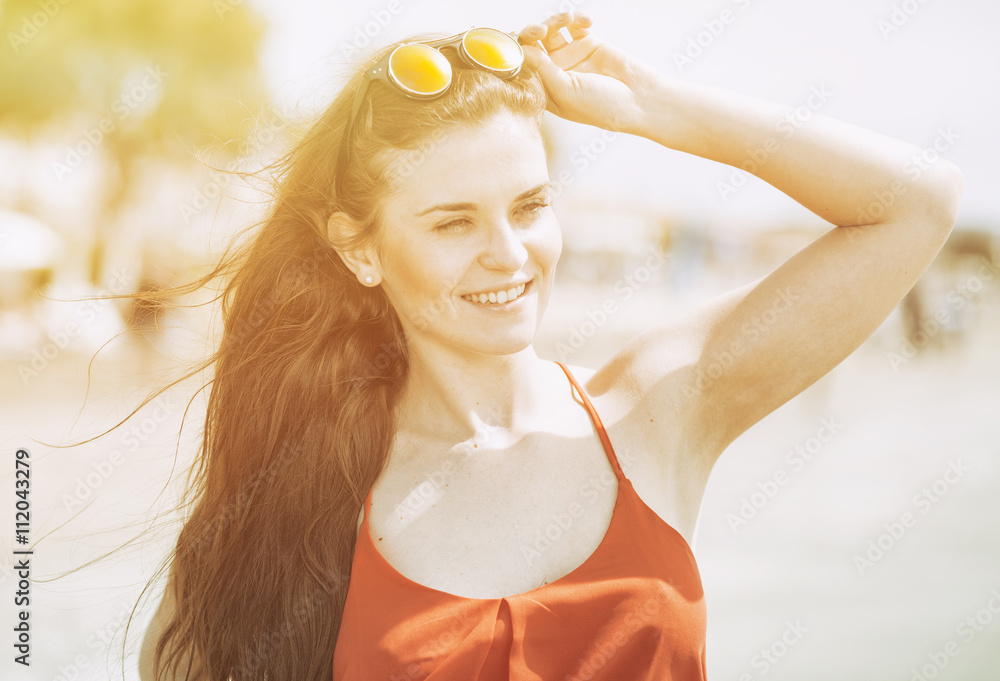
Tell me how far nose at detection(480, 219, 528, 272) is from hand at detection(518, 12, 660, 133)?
0.40 metres

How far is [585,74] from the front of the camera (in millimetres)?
2340

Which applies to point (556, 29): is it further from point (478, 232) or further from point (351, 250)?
point (351, 250)

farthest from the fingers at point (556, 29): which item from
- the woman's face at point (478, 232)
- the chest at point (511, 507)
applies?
the chest at point (511, 507)

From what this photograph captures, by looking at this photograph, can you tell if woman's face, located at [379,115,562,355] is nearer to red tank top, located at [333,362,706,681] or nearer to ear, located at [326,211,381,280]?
ear, located at [326,211,381,280]

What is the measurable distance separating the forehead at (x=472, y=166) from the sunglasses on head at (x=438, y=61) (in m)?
0.13

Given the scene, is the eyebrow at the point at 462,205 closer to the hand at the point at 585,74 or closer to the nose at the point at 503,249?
the nose at the point at 503,249

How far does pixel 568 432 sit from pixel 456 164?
2.61ft

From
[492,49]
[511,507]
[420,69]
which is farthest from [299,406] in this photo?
[492,49]

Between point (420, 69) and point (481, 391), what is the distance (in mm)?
923

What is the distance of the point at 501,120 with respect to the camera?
228 centimetres

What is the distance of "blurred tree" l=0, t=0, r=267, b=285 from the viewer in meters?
21.6

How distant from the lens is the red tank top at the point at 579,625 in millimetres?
2014

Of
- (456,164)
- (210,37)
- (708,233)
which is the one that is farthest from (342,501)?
(708,233)

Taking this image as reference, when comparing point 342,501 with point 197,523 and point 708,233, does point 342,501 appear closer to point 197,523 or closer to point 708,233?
point 197,523
